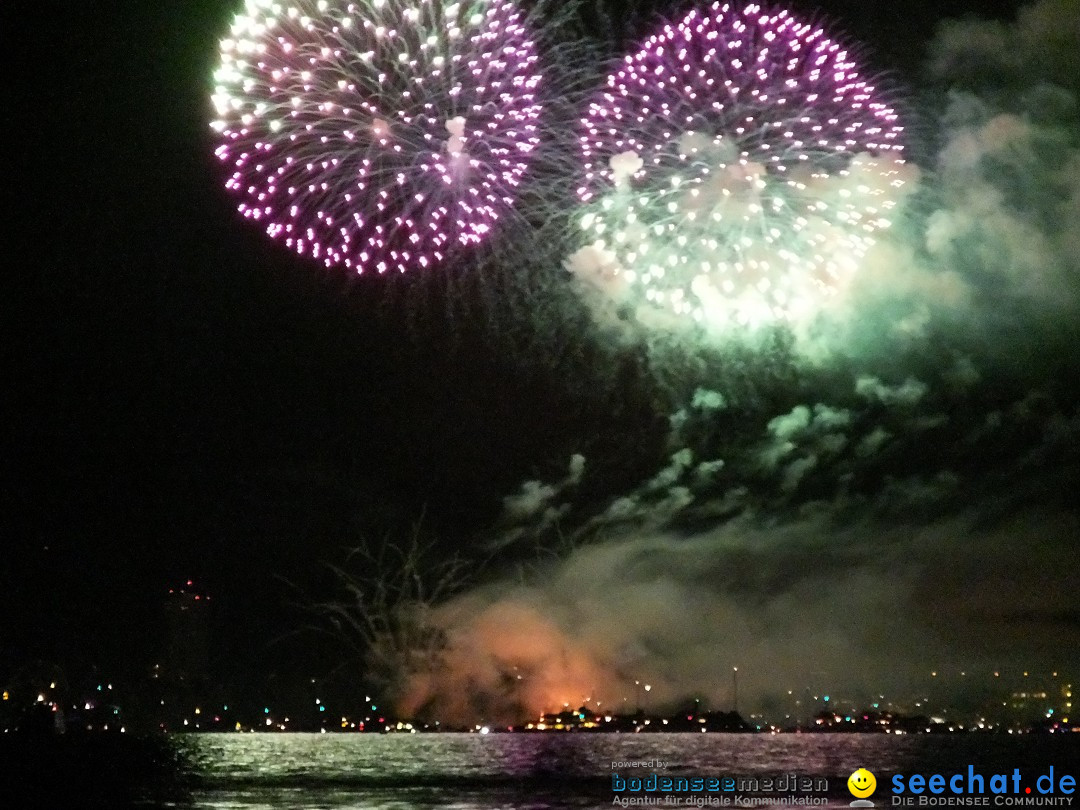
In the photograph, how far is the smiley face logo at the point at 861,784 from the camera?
49.4 m

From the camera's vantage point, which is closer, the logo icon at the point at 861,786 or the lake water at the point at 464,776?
the logo icon at the point at 861,786

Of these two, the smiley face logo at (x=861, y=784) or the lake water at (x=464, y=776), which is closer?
the smiley face logo at (x=861, y=784)

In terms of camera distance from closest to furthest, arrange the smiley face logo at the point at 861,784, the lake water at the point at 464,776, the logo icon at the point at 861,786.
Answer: the logo icon at the point at 861,786
the smiley face logo at the point at 861,784
the lake water at the point at 464,776

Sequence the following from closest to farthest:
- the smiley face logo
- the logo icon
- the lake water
→ the logo icon < the smiley face logo < the lake water

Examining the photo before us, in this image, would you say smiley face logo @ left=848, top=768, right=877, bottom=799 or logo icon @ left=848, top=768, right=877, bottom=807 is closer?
logo icon @ left=848, top=768, right=877, bottom=807

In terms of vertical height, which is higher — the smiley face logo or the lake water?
the smiley face logo

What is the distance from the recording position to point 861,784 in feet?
166

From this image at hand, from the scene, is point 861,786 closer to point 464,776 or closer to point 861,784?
point 861,784

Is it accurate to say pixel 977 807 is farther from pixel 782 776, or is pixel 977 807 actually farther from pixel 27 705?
pixel 27 705

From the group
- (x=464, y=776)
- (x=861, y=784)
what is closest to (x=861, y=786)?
(x=861, y=784)

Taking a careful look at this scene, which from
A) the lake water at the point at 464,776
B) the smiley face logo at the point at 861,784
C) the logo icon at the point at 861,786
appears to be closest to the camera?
the logo icon at the point at 861,786

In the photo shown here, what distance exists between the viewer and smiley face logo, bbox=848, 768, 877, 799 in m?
49.4

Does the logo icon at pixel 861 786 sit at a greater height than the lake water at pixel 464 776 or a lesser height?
greater

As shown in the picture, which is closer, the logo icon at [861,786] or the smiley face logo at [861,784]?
the logo icon at [861,786]
